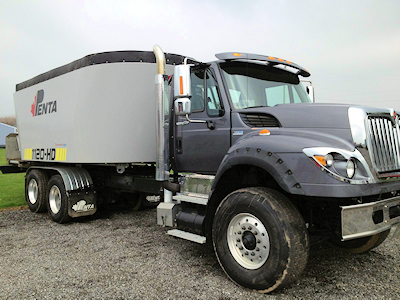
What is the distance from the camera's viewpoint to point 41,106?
8000 millimetres

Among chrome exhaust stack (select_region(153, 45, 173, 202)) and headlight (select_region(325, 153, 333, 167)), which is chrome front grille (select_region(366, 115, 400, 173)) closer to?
headlight (select_region(325, 153, 333, 167))

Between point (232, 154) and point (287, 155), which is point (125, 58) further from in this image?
point (287, 155)

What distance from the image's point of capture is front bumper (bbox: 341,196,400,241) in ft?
10.5

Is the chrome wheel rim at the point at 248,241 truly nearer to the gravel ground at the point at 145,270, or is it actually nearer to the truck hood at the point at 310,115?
the gravel ground at the point at 145,270

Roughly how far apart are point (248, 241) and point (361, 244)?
2.01 m

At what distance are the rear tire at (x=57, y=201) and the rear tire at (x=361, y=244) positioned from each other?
5.22 m

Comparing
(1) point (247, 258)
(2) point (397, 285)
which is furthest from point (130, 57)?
(2) point (397, 285)

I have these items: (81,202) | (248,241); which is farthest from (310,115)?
(81,202)

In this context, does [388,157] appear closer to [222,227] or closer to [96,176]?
[222,227]

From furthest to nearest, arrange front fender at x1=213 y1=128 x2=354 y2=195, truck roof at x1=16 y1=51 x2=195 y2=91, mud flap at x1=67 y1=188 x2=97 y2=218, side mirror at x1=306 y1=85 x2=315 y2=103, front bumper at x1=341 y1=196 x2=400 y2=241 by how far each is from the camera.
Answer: mud flap at x1=67 y1=188 x2=97 y2=218 → truck roof at x1=16 y1=51 x2=195 y2=91 → side mirror at x1=306 y1=85 x2=315 y2=103 → front fender at x1=213 y1=128 x2=354 y2=195 → front bumper at x1=341 y1=196 x2=400 y2=241

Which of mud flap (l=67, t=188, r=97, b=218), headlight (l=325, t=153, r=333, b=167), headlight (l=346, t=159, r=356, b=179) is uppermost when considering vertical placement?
headlight (l=325, t=153, r=333, b=167)

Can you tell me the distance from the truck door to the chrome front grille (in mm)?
1686

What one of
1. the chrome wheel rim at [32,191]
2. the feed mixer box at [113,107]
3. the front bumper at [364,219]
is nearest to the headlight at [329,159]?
the front bumper at [364,219]

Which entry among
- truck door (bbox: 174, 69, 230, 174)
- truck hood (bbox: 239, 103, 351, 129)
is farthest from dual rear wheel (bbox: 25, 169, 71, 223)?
truck hood (bbox: 239, 103, 351, 129)
